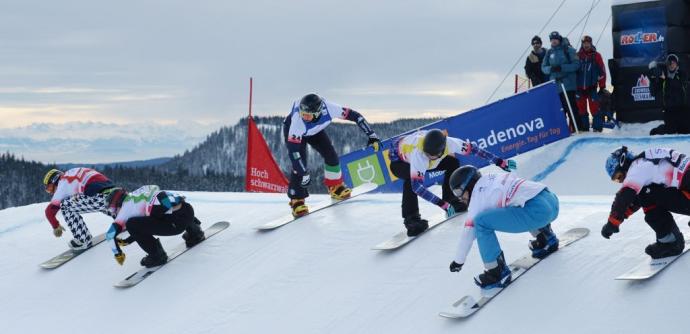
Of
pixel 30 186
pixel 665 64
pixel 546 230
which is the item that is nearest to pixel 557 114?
pixel 665 64

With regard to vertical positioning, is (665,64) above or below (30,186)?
above

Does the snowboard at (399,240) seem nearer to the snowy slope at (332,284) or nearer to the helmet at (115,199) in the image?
the snowy slope at (332,284)

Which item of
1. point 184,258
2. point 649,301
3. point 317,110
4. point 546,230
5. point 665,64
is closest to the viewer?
point 649,301

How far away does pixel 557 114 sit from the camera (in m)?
16.4

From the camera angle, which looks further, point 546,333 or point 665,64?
point 665,64

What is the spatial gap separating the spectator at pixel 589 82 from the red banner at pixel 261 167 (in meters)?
6.52

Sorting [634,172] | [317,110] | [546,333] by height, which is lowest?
[546,333]

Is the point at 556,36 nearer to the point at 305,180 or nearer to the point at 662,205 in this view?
the point at 305,180

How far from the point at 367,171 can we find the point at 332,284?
6616mm

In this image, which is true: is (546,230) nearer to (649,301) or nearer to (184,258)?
(649,301)

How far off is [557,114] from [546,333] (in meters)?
9.56

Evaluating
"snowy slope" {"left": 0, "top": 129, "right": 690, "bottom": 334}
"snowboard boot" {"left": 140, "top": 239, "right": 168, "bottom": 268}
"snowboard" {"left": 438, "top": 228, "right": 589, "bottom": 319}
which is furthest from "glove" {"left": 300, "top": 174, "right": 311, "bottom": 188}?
"snowboard" {"left": 438, "top": 228, "right": 589, "bottom": 319}

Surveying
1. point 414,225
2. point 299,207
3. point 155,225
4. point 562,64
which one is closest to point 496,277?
point 414,225

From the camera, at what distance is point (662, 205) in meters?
7.55
